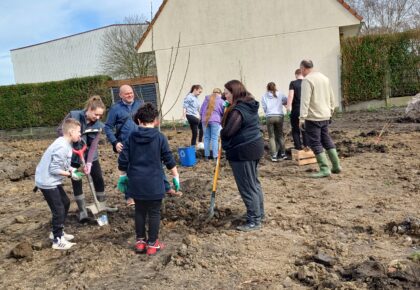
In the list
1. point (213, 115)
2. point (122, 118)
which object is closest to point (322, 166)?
point (213, 115)

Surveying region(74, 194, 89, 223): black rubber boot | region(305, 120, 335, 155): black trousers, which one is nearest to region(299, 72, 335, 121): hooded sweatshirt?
region(305, 120, 335, 155): black trousers

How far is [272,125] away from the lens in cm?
860

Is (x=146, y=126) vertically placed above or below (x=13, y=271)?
above

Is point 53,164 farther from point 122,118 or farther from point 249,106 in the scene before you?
point 249,106

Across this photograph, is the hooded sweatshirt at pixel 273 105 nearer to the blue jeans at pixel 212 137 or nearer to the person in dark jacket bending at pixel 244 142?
the blue jeans at pixel 212 137

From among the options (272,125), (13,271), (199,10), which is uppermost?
(199,10)

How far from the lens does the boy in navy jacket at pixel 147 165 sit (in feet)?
13.8

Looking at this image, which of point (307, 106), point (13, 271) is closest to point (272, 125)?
point (307, 106)

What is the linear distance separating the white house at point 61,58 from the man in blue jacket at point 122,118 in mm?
36856

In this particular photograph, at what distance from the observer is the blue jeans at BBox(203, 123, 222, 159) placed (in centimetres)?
909

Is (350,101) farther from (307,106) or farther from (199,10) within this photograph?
(307,106)

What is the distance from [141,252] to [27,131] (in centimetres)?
2109

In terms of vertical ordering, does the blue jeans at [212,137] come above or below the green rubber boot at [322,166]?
above

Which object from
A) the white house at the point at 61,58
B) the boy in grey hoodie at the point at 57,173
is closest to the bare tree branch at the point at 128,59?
the white house at the point at 61,58
